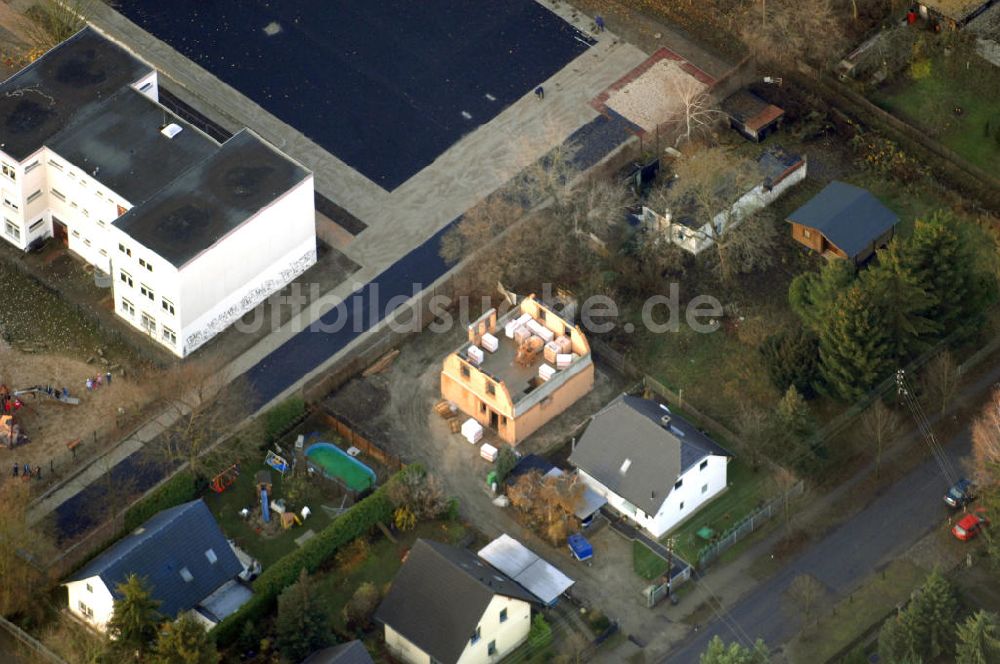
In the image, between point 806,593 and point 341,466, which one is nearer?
point 806,593

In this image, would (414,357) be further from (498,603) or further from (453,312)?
(498,603)

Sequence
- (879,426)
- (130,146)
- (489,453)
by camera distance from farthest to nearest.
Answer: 1. (130,146)
2. (489,453)
3. (879,426)

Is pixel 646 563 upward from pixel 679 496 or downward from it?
downward

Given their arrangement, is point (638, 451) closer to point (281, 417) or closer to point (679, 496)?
point (679, 496)

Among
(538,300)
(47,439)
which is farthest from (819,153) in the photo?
(47,439)

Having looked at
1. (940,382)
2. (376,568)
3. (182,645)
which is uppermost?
(182,645)

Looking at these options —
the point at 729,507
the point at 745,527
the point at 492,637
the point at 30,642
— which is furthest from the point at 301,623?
the point at 729,507

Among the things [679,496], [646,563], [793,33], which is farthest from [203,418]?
[793,33]

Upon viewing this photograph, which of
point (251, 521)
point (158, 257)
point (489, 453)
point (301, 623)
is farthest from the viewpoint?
point (158, 257)
